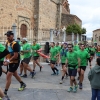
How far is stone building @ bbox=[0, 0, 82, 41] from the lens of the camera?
23172mm

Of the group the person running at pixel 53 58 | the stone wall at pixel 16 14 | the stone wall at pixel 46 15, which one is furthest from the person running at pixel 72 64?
the stone wall at pixel 46 15


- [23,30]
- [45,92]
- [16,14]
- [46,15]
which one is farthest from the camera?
[46,15]

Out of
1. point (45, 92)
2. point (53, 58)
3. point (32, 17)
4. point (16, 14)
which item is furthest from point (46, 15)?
point (45, 92)

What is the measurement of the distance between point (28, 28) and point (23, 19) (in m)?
1.93

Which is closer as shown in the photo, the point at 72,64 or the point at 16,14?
the point at 72,64

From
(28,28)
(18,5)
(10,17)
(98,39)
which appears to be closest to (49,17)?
(28,28)

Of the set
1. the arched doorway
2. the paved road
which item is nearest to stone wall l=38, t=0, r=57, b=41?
the arched doorway

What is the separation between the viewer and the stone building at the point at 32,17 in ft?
76.0

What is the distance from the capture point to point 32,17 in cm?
3017

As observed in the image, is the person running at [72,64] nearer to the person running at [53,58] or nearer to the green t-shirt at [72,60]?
the green t-shirt at [72,60]

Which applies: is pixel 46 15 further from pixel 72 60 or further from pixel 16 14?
pixel 72 60

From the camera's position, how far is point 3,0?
899 inches

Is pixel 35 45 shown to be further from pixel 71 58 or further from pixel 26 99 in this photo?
pixel 26 99

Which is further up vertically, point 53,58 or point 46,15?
point 46,15
